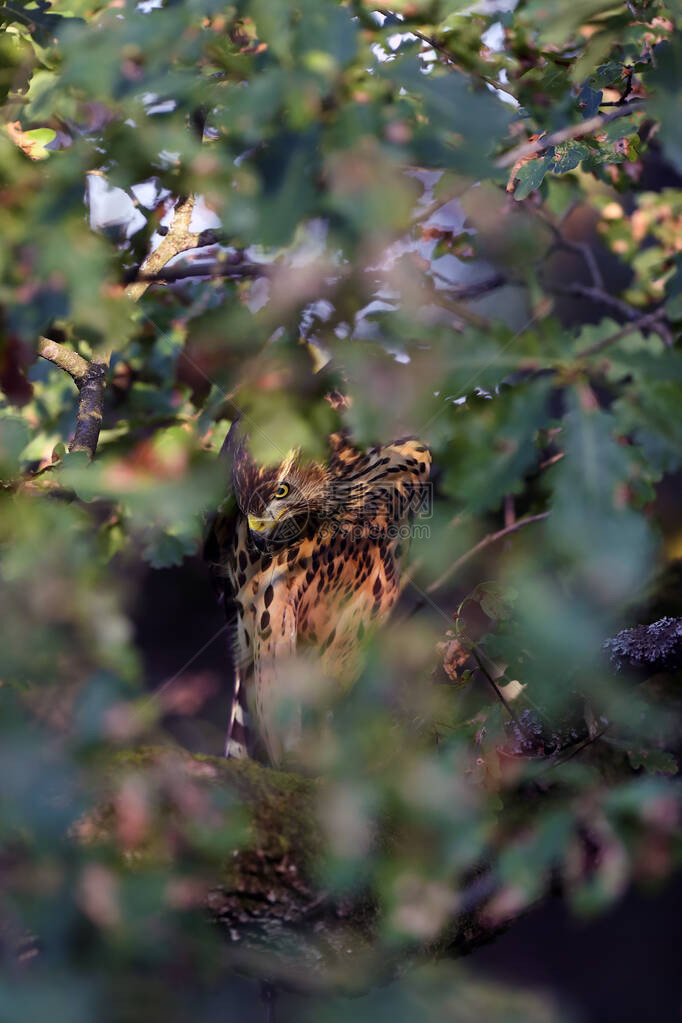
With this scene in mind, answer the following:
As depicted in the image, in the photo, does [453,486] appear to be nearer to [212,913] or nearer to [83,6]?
[212,913]

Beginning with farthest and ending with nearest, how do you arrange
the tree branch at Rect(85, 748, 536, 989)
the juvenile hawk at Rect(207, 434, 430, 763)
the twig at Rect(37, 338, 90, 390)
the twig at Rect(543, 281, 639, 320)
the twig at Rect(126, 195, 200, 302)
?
1. the twig at Rect(543, 281, 639, 320)
2. the juvenile hawk at Rect(207, 434, 430, 763)
3. the twig at Rect(37, 338, 90, 390)
4. the twig at Rect(126, 195, 200, 302)
5. the tree branch at Rect(85, 748, 536, 989)

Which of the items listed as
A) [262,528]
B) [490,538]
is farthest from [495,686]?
[262,528]

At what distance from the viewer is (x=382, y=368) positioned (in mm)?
805

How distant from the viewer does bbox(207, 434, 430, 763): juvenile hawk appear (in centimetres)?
192

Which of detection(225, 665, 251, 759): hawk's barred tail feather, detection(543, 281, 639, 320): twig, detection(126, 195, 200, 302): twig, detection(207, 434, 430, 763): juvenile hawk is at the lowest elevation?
detection(225, 665, 251, 759): hawk's barred tail feather

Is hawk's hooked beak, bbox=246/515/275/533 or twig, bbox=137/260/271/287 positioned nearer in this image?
twig, bbox=137/260/271/287

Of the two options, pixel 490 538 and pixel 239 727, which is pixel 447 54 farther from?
pixel 239 727

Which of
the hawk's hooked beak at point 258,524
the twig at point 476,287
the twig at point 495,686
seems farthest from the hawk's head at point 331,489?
the twig at point 495,686

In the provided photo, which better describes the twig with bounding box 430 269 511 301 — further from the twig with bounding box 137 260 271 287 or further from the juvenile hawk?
the twig with bounding box 137 260 271 287

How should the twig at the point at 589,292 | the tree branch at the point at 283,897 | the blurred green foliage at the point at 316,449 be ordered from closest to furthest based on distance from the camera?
1. the blurred green foliage at the point at 316,449
2. the tree branch at the point at 283,897
3. the twig at the point at 589,292

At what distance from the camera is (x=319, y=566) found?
221 cm

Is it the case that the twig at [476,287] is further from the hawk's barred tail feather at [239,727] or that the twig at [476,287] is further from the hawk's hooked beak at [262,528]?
the hawk's barred tail feather at [239,727]

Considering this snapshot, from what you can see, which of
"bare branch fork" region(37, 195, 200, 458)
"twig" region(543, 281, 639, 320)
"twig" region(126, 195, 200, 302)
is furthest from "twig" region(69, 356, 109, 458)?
"twig" region(543, 281, 639, 320)

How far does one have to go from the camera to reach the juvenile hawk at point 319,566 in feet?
6.31
